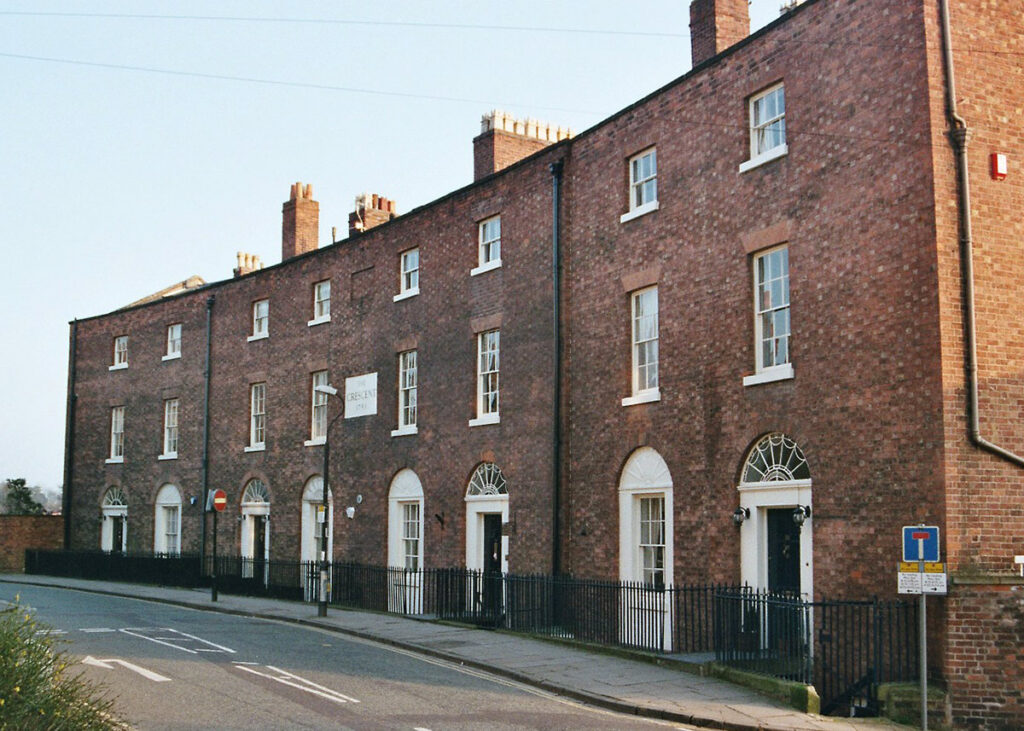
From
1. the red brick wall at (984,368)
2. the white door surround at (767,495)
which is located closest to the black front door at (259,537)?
the white door surround at (767,495)

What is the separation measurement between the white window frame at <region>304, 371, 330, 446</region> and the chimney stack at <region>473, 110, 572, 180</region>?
7.61m

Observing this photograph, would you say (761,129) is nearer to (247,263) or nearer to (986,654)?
(986,654)

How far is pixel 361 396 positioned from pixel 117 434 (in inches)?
607

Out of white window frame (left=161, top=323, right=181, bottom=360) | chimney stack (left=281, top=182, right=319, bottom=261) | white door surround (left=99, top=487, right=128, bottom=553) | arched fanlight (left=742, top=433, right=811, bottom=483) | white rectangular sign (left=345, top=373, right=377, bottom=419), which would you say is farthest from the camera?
white door surround (left=99, top=487, right=128, bottom=553)

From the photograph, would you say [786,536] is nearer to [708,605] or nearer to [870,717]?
[708,605]

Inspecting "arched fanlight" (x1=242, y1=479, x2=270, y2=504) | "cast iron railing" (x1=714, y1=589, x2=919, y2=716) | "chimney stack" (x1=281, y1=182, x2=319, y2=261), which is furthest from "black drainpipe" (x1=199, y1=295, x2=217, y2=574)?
"cast iron railing" (x1=714, y1=589, x2=919, y2=716)

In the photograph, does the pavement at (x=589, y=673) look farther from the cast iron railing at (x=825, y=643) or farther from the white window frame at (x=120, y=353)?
the white window frame at (x=120, y=353)

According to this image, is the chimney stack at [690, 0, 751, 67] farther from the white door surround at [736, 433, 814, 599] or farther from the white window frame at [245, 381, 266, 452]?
the white window frame at [245, 381, 266, 452]

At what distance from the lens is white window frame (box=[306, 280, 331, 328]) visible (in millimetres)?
31859

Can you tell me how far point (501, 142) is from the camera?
2762 cm

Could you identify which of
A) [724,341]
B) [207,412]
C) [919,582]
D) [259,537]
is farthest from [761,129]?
[207,412]

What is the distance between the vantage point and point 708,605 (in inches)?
721

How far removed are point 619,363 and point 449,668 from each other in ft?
21.7

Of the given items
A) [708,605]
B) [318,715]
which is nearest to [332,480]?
[708,605]
